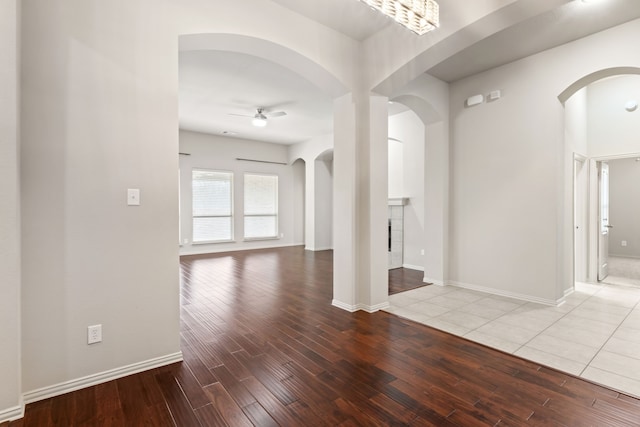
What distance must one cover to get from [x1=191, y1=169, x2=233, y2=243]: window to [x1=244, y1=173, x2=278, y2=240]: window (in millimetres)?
507

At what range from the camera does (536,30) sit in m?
3.25

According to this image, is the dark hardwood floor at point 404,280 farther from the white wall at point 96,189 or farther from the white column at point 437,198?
the white wall at point 96,189

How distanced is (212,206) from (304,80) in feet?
16.2

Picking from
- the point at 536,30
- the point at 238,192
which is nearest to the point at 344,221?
the point at 536,30

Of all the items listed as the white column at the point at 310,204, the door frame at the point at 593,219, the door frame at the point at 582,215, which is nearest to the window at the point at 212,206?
the white column at the point at 310,204

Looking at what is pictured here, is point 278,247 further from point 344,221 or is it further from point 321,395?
point 321,395

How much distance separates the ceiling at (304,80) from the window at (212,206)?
5.07 feet

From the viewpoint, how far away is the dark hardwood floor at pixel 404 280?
14.9 feet

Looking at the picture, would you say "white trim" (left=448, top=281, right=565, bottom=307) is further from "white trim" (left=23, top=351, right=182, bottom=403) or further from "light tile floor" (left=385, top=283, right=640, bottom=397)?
"white trim" (left=23, top=351, right=182, bottom=403)

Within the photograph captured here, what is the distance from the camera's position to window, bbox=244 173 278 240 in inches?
346

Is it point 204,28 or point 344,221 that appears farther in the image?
point 344,221

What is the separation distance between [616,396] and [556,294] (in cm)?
203

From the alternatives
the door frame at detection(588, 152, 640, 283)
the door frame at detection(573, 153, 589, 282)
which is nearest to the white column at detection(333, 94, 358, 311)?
the door frame at detection(573, 153, 589, 282)

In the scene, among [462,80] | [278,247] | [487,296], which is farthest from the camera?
[278,247]
